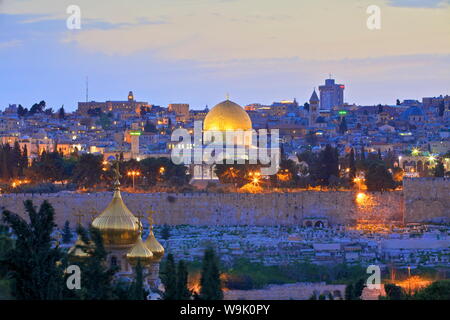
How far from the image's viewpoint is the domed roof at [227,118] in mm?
52406

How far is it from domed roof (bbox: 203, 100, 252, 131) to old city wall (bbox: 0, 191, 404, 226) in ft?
42.6

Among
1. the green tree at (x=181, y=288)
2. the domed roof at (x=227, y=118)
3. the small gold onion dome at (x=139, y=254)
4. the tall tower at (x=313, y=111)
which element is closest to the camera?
the green tree at (x=181, y=288)

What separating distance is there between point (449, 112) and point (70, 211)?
2790 inches

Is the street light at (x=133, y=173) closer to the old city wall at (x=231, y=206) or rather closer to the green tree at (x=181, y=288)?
the old city wall at (x=231, y=206)

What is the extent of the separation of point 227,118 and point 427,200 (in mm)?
14027

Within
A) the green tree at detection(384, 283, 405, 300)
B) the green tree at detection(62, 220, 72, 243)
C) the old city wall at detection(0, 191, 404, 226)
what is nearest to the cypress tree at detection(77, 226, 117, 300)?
the green tree at detection(384, 283, 405, 300)

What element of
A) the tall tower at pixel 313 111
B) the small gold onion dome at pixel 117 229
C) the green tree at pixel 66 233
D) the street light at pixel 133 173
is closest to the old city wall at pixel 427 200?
the green tree at pixel 66 233

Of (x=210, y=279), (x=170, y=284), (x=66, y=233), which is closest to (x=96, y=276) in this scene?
(x=210, y=279)

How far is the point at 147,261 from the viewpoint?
22.8m

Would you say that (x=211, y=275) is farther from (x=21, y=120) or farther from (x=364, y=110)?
(x=364, y=110)

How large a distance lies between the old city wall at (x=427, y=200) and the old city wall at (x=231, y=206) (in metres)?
0.48

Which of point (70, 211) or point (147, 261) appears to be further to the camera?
point (70, 211)

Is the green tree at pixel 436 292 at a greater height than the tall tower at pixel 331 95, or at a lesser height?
lesser
